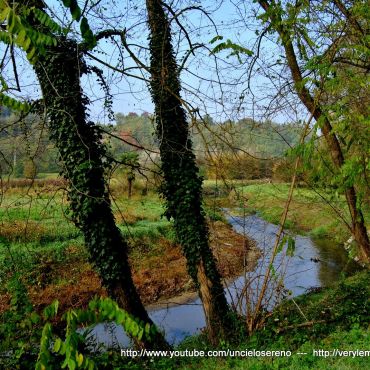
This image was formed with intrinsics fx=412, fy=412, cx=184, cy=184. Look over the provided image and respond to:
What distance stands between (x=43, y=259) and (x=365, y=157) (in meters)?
12.5

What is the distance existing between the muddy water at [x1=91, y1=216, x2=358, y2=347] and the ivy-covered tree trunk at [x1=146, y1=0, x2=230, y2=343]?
392 millimetres

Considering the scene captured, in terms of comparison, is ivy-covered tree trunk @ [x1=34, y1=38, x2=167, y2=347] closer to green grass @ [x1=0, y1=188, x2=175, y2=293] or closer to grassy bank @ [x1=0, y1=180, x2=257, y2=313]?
grassy bank @ [x1=0, y1=180, x2=257, y2=313]

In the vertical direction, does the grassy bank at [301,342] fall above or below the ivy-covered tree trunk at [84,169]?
below

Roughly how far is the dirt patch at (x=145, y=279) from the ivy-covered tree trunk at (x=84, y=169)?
4.99 meters

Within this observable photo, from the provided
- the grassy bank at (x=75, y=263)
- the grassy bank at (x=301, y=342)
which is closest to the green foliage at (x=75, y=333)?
the grassy bank at (x=301, y=342)

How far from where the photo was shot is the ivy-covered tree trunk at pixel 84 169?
21.9 ft

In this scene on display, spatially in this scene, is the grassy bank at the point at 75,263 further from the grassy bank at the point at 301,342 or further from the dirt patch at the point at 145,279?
the grassy bank at the point at 301,342

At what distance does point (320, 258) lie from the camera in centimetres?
1583

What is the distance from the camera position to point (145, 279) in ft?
47.4

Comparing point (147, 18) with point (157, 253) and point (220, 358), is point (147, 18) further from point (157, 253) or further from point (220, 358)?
point (157, 253)

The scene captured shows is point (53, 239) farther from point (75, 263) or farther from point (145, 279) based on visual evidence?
point (145, 279)

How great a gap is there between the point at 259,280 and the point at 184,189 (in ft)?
7.61

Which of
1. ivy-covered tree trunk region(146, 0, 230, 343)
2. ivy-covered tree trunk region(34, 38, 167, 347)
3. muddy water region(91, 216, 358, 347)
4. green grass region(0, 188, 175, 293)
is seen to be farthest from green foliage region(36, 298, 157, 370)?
green grass region(0, 188, 175, 293)

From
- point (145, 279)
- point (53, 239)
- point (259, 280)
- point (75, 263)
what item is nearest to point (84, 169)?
point (259, 280)
